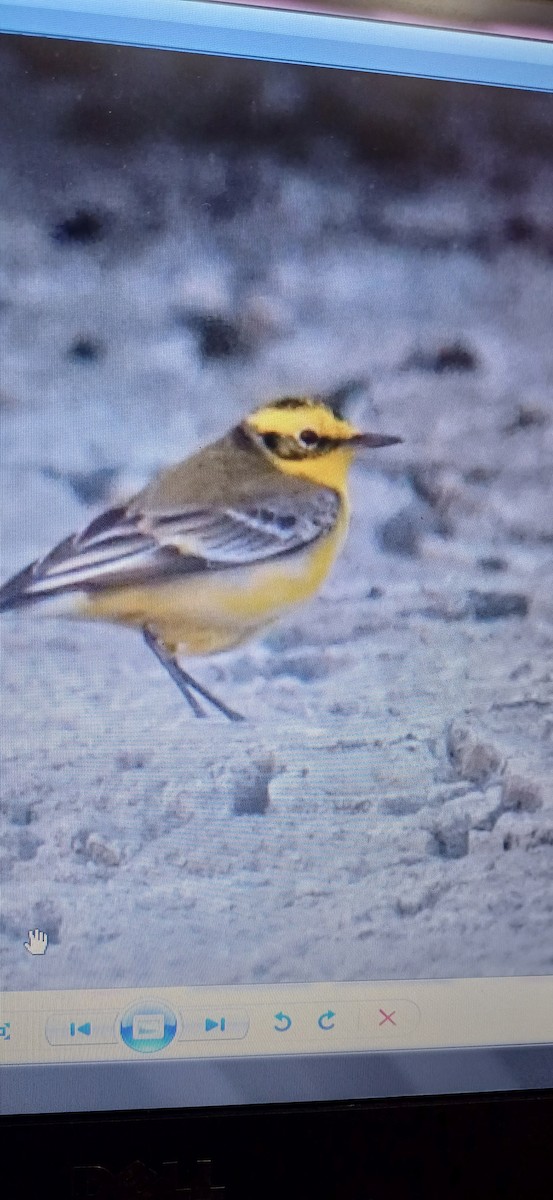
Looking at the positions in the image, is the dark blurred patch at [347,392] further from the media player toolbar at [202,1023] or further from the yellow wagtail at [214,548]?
the media player toolbar at [202,1023]

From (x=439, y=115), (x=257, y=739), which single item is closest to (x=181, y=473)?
(x=257, y=739)

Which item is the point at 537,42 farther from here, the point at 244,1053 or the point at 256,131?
the point at 244,1053

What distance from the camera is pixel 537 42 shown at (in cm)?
64

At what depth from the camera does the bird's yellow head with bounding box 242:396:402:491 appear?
63cm

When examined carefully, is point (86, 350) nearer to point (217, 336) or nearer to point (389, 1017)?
point (217, 336)

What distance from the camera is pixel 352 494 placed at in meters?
0.65

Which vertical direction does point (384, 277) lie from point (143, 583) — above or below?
above

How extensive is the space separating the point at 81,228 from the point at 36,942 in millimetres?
447

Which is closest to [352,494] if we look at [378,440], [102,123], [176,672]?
[378,440]

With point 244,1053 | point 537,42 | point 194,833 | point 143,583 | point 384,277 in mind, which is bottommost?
point 244,1053

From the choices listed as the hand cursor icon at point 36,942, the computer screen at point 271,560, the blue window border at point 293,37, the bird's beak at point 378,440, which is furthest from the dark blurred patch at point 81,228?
the hand cursor icon at point 36,942

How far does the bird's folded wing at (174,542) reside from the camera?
60 centimetres

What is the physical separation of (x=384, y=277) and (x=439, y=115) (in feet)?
0.37

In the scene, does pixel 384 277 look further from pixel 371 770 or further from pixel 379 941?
pixel 379 941
